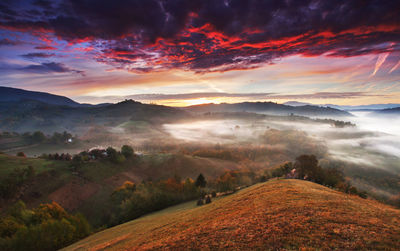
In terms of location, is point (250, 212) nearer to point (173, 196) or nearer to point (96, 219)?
point (173, 196)

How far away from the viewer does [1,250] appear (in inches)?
1406

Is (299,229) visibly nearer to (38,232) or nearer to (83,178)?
(38,232)

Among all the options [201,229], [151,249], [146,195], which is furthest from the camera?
[146,195]

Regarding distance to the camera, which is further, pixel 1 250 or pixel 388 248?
pixel 1 250

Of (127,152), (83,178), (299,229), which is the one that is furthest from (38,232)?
(127,152)

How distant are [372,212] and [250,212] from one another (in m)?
12.3

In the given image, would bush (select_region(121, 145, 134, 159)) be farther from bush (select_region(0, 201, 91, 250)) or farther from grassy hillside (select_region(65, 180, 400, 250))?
grassy hillside (select_region(65, 180, 400, 250))

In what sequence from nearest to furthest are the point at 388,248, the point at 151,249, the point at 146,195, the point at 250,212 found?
the point at 388,248 → the point at 151,249 → the point at 250,212 → the point at 146,195

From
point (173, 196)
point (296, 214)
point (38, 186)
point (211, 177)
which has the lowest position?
point (211, 177)

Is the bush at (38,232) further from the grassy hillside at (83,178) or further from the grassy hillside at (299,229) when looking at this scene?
the grassy hillside at (299,229)

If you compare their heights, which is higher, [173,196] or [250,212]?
[250,212]

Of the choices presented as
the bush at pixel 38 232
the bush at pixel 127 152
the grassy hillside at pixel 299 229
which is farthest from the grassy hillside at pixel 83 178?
the grassy hillside at pixel 299 229

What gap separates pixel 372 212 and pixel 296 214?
8.02 metres

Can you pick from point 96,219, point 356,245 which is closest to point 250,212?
point 356,245
